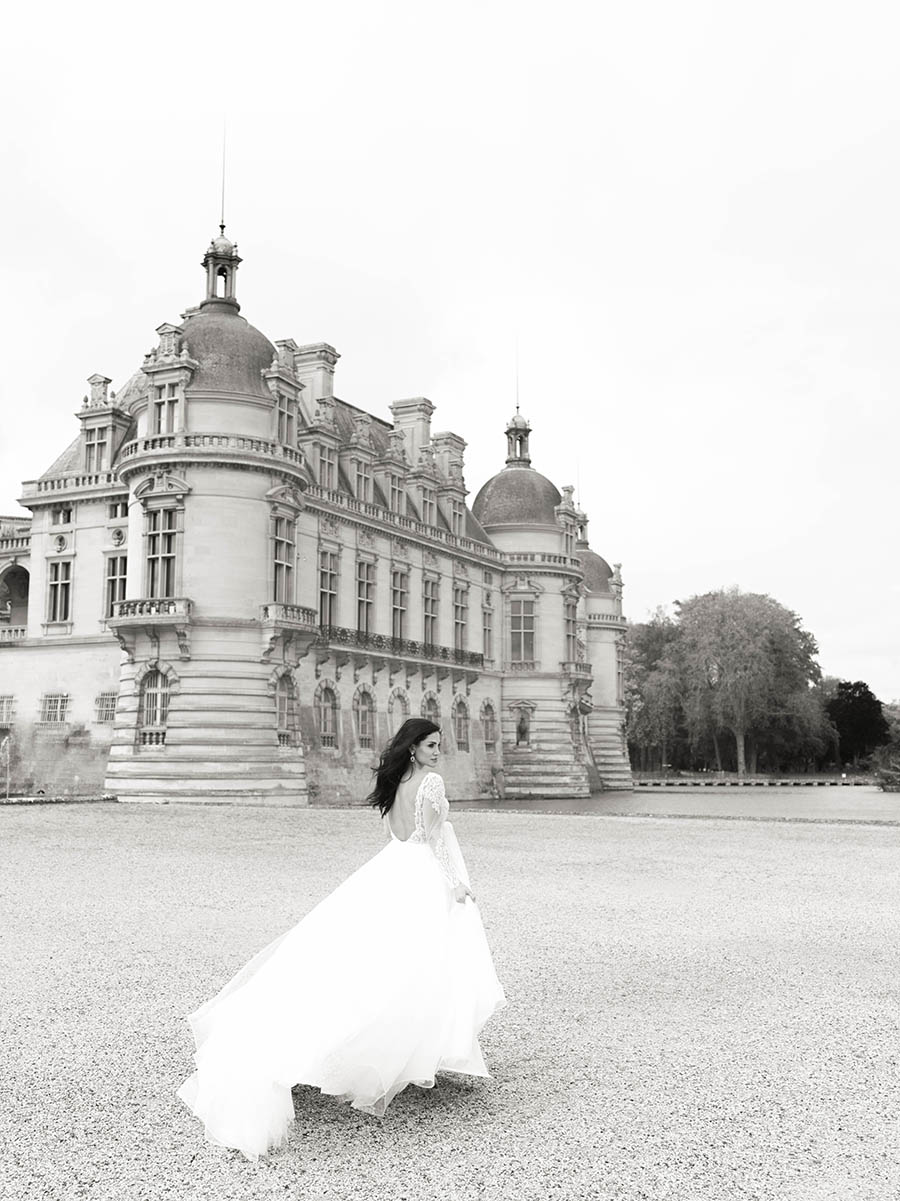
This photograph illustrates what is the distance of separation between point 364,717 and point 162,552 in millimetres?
10335

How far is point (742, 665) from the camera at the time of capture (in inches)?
2741

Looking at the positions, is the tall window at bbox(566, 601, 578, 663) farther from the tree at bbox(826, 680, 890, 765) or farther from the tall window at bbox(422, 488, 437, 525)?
the tree at bbox(826, 680, 890, 765)

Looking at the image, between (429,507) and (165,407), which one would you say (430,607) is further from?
(165,407)

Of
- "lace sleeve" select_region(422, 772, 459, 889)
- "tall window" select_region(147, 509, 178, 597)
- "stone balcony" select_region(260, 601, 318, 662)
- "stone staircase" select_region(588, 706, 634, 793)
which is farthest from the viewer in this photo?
"stone staircase" select_region(588, 706, 634, 793)

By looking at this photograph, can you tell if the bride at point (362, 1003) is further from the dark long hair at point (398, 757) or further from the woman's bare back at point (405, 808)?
the dark long hair at point (398, 757)

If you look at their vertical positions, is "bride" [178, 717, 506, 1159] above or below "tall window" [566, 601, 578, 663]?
below

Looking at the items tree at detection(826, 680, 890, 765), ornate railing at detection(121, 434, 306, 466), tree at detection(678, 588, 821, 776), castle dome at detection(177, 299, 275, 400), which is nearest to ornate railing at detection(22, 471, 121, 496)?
ornate railing at detection(121, 434, 306, 466)

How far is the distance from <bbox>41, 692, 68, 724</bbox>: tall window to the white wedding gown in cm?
3534

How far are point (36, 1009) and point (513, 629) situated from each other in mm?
47369

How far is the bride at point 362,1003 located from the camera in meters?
5.70

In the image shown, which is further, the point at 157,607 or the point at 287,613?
the point at 287,613

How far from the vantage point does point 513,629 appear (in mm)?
55062

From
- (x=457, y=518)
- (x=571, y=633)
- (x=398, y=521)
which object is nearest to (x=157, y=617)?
(x=398, y=521)

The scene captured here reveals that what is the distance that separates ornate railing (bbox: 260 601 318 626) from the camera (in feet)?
117
